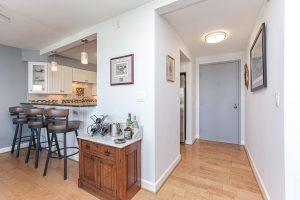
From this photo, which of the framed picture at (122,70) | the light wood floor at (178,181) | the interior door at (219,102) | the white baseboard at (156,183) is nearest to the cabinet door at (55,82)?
the light wood floor at (178,181)

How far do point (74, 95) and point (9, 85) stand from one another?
1.55m

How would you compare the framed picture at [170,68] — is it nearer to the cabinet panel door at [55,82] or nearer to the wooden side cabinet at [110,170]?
the wooden side cabinet at [110,170]

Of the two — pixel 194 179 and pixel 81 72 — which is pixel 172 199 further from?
pixel 81 72

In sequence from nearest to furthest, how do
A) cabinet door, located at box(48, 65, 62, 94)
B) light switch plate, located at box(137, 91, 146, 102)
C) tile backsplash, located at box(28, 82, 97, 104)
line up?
light switch plate, located at box(137, 91, 146, 102) → cabinet door, located at box(48, 65, 62, 94) → tile backsplash, located at box(28, 82, 97, 104)

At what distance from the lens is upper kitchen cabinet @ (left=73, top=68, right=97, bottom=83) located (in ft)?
14.5

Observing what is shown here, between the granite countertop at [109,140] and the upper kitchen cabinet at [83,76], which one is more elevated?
the upper kitchen cabinet at [83,76]

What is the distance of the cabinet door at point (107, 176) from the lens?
1627 mm

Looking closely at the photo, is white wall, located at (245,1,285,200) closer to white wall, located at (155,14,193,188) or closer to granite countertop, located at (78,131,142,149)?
white wall, located at (155,14,193,188)

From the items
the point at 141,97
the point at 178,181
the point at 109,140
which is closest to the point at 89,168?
the point at 109,140

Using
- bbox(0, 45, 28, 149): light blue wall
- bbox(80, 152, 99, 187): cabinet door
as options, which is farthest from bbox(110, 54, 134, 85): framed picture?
bbox(0, 45, 28, 149): light blue wall

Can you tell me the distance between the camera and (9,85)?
342cm

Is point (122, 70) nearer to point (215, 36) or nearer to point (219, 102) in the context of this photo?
point (215, 36)

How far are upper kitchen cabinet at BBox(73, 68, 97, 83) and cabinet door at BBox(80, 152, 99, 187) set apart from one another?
3.15 metres
